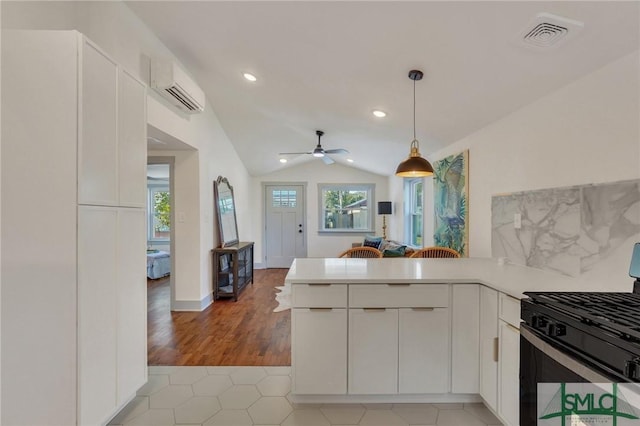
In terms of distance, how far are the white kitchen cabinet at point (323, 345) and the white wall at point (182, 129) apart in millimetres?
2247

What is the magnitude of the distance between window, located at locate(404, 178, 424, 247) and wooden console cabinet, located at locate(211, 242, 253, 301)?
118 inches

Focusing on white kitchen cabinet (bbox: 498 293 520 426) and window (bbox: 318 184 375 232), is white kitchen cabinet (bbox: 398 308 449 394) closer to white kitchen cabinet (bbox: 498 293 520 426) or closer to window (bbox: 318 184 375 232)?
white kitchen cabinet (bbox: 498 293 520 426)

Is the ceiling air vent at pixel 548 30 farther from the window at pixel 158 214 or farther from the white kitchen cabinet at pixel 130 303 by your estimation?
Result: the window at pixel 158 214

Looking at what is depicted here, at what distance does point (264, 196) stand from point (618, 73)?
6.32 m

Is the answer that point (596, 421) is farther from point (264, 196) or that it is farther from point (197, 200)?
point (264, 196)

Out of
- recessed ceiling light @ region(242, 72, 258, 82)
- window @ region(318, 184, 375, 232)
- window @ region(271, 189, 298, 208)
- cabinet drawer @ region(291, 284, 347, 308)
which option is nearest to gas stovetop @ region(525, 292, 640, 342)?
cabinet drawer @ region(291, 284, 347, 308)

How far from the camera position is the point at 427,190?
4656 millimetres

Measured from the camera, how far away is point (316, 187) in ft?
23.6

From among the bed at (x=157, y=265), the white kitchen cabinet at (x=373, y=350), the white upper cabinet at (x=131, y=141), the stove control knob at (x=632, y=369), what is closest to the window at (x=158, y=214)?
the bed at (x=157, y=265)

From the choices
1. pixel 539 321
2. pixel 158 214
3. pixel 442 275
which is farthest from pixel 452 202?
pixel 158 214

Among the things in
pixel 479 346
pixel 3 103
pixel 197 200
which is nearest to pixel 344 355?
pixel 479 346

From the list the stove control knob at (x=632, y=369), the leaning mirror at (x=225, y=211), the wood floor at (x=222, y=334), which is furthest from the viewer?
the leaning mirror at (x=225, y=211)

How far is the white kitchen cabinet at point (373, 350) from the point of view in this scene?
76.0 inches

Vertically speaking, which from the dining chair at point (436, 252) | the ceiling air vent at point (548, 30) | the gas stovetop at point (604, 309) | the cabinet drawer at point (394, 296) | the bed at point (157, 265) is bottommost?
the bed at point (157, 265)
